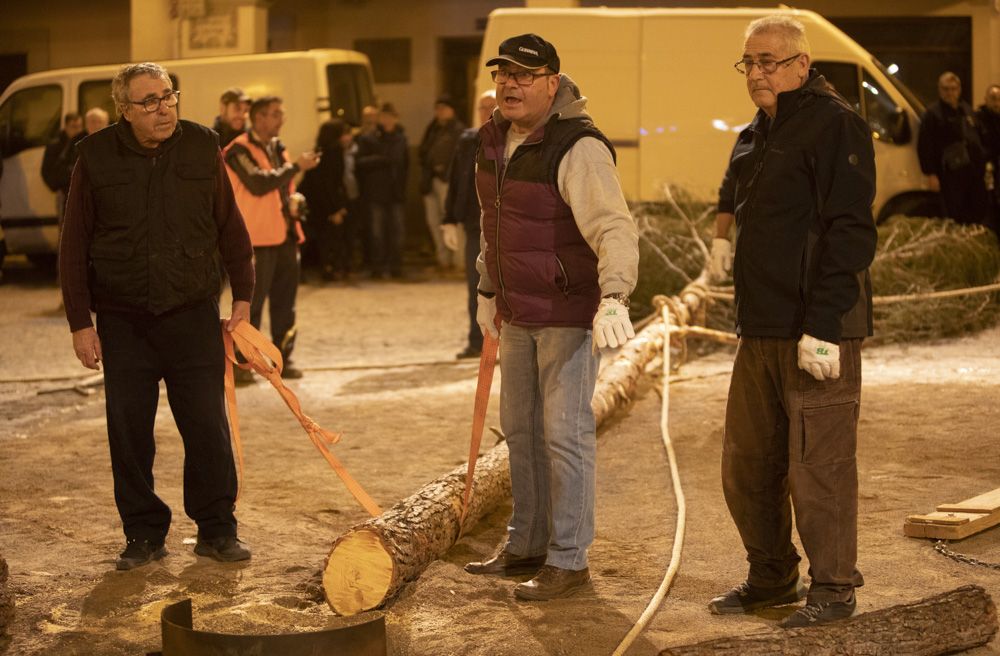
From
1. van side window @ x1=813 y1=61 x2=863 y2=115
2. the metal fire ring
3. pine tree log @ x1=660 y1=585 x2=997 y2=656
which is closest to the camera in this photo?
the metal fire ring

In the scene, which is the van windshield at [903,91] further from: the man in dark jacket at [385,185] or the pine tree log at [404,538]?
the pine tree log at [404,538]

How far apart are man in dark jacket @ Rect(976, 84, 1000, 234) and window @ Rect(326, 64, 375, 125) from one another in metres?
6.63

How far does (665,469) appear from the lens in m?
6.74

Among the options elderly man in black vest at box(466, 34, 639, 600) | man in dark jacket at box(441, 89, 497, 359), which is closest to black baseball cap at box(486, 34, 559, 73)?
elderly man in black vest at box(466, 34, 639, 600)

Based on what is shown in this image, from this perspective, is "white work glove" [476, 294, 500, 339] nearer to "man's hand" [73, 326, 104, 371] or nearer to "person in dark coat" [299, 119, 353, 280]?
"man's hand" [73, 326, 104, 371]

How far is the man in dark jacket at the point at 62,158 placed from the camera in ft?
43.4

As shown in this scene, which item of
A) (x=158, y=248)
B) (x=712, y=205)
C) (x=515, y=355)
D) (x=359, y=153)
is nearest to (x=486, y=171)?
(x=515, y=355)

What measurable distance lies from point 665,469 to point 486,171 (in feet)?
7.59

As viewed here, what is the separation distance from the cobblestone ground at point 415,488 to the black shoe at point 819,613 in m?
0.18

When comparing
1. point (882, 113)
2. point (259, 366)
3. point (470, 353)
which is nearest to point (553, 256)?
point (259, 366)

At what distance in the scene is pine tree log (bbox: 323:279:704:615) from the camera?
466 centimetres

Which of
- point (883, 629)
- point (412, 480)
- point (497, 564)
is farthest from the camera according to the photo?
point (412, 480)

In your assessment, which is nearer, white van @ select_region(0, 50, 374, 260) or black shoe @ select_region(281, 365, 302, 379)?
black shoe @ select_region(281, 365, 302, 379)

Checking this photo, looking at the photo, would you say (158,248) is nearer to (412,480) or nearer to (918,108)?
(412,480)
